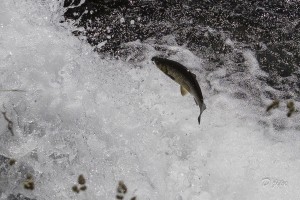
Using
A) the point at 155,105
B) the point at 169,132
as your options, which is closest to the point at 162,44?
the point at 155,105

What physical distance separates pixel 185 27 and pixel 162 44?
31cm

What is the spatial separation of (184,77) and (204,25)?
3.23 feet

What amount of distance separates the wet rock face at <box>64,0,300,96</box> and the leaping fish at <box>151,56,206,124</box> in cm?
68

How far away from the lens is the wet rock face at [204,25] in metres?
3.95

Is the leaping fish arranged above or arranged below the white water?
above

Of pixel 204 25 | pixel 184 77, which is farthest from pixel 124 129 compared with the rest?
pixel 204 25

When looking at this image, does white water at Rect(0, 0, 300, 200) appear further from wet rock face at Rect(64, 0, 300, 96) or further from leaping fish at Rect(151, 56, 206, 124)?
leaping fish at Rect(151, 56, 206, 124)

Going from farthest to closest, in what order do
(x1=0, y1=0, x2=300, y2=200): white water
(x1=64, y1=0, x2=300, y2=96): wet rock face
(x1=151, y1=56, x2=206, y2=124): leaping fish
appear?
(x1=64, y1=0, x2=300, y2=96): wet rock face → (x1=0, y1=0, x2=300, y2=200): white water → (x1=151, y1=56, x2=206, y2=124): leaping fish

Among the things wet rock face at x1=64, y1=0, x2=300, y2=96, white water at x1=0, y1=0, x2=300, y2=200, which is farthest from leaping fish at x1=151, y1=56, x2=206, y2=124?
wet rock face at x1=64, y1=0, x2=300, y2=96

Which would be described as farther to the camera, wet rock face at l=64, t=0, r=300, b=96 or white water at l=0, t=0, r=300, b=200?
wet rock face at l=64, t=0, r=300, b=96

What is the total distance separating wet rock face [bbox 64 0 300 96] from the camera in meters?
3.95

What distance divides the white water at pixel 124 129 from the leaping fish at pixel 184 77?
1.21 ft

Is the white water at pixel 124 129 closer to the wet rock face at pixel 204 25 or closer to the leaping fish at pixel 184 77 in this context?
the wet rock face at pixel 204 25

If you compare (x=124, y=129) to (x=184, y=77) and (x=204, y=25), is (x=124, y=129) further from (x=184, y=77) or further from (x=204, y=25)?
(x=204, y=25)
